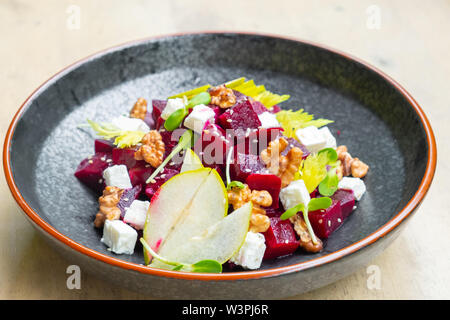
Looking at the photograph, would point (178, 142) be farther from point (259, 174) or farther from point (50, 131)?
point (50, 131)

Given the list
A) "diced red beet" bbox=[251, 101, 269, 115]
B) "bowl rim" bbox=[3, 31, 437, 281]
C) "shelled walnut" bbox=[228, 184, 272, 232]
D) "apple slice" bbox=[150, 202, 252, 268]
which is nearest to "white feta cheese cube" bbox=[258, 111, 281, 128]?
"diced red beet" bbox=[251, 101, 269, 115]

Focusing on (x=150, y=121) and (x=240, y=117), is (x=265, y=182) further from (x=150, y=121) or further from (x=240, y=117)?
(x=150, y=121)

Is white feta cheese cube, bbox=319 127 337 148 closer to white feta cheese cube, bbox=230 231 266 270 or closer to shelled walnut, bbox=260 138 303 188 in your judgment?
shelled walnut, bbox=260 138 303 188

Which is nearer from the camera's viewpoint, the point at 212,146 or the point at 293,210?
the point at 293,210

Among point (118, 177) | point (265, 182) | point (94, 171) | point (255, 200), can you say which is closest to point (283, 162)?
point (265, 182)

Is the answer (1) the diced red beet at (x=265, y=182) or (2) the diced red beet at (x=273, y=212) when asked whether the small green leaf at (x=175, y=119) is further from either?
(2) the diced red beet at (x=273, y=212)
